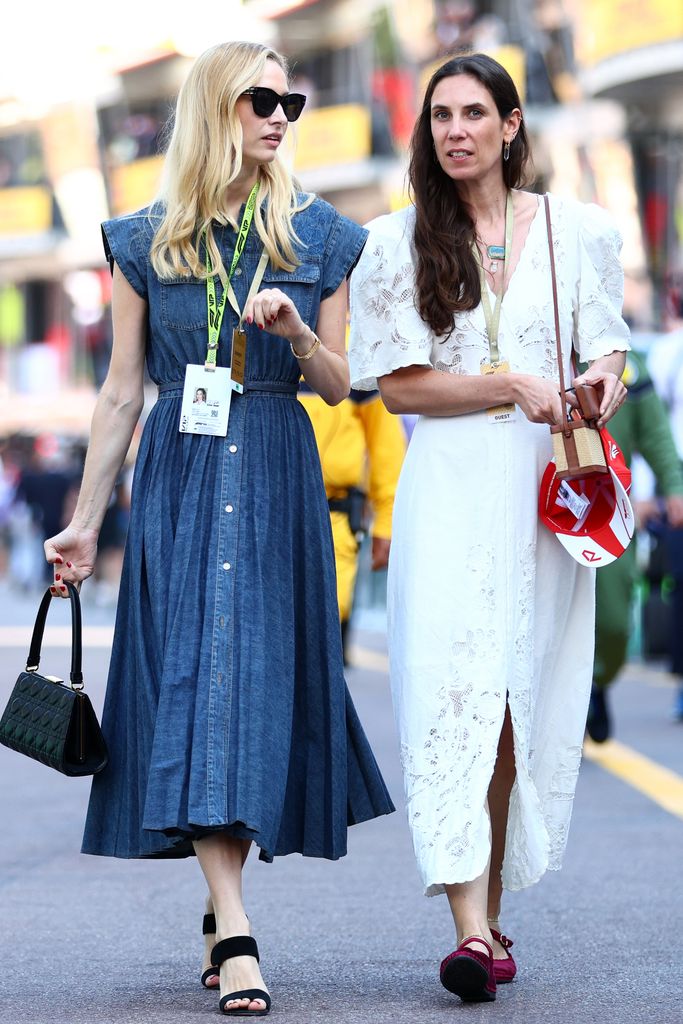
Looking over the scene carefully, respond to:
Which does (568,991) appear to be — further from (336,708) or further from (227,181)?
(227,181)

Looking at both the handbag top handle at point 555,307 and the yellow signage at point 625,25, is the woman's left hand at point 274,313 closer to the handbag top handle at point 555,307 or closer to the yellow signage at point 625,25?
the handbag top handle at point 555,307

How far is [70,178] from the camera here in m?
48.1

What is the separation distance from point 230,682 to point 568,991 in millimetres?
994

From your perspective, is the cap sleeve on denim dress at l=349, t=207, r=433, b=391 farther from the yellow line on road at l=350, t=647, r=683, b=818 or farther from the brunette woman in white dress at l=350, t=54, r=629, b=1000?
the yellow line on road at l=350, t=647, r=683, b=818

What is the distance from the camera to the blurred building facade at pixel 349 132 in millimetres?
22578

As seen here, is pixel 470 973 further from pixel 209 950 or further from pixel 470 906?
pixel 209 950

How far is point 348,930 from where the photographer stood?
209 inches

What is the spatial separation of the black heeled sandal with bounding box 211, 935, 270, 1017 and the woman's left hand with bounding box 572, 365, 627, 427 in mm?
1310

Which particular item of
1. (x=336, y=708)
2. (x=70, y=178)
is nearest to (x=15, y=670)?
(x=336, y=708)

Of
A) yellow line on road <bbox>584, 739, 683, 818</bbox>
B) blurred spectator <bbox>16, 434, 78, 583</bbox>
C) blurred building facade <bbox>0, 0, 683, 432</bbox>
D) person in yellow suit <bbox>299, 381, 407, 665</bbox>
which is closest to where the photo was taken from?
person in yellow suit <bbox>299, 381, 407, 665</bbox>

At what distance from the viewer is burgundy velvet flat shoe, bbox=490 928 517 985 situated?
4633 millimetres

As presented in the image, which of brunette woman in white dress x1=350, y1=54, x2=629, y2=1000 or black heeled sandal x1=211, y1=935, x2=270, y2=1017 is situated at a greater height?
brunette woman in white dress x1=350, y1=54, x2=629, y2=1000

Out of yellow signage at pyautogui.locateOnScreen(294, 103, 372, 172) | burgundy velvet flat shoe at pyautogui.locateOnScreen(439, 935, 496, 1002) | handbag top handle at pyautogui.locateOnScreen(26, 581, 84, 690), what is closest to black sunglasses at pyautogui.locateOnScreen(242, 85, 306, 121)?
handbag top handle at pyautogui.locateOnScreen(26, 581, 84, 690)

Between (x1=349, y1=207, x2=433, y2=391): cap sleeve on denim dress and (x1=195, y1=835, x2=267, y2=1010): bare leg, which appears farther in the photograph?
(x1=349, y1=207, x2=433, y2=391): cap sleeve on denim dress
